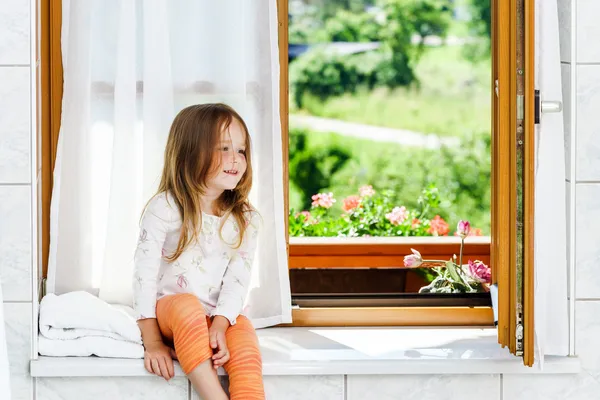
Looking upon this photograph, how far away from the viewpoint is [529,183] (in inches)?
78.6

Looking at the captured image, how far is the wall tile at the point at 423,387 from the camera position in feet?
7.23

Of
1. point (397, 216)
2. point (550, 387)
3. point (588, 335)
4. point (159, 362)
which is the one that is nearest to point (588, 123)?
point (588, 335)

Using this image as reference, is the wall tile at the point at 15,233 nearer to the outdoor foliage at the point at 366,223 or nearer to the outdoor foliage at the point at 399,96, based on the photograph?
the outdoor foliage at the point at 366,223

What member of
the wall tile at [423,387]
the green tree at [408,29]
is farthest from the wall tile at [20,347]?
the green tree at [408,29]

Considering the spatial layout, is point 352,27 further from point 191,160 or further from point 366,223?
point 191,160

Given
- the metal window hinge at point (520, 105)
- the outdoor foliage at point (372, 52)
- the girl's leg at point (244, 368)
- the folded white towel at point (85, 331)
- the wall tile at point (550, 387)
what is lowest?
the wall tile at point (550, 387)

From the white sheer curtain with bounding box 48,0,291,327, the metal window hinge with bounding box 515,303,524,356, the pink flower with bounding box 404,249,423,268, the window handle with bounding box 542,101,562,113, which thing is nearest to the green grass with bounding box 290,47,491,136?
the pink flower with bounding box 404,249,423,268

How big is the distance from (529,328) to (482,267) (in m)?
0.84

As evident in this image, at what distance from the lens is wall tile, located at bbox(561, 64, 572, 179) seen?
2.17m

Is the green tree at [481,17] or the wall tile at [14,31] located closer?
the wall tile at [14,31]

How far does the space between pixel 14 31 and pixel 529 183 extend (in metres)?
1.23

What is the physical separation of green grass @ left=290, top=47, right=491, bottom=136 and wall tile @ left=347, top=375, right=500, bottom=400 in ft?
16.2

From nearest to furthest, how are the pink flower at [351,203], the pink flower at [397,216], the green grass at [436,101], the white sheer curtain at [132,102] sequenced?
the white sheer curtain at [132,102], the pink flower at [397,216], the pink flower at [351,203], the green grass at [436,101]

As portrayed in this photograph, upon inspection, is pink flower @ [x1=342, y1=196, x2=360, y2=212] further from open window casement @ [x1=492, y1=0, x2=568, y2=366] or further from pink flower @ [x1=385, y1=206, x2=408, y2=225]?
open window casement @ [x1=492, y1=0, x2=568, y2=366]
